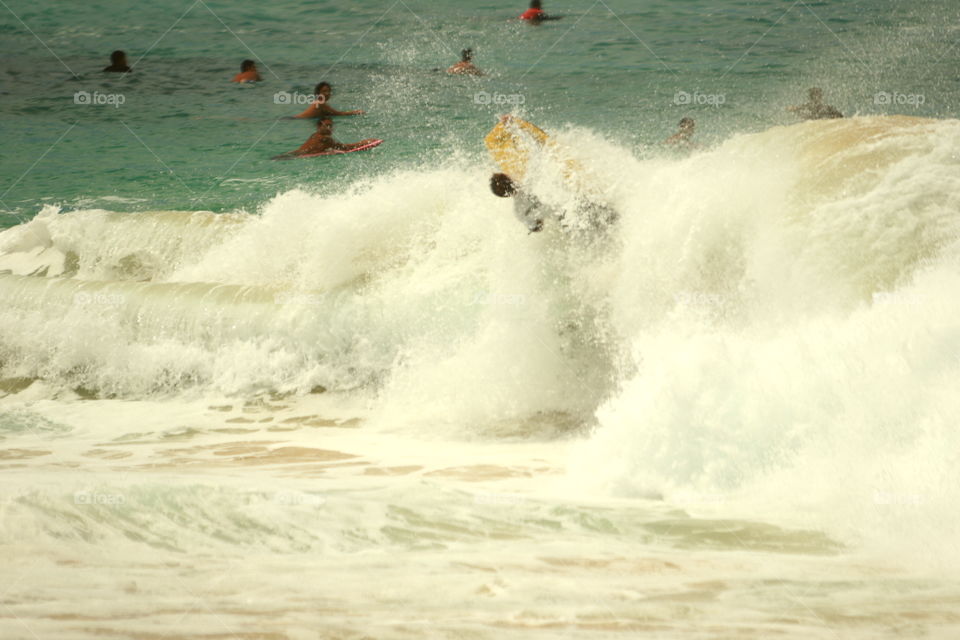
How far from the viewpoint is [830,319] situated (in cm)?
416

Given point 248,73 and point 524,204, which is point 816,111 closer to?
point 524,204

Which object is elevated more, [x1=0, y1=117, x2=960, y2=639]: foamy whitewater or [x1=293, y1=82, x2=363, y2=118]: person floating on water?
[x1=293, y1=82, x2=363, y2=118]: person floating on water

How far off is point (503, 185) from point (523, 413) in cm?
132

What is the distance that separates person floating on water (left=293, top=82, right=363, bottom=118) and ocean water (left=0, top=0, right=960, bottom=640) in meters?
4.03

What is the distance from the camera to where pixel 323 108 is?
1205cm

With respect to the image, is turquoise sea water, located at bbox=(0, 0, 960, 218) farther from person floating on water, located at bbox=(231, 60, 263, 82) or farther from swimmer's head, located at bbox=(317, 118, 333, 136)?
swimmer's head, located at bbox=(317, 118, 333, 136)

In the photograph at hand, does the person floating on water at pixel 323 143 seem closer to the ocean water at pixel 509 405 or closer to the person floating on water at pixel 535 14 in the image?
the ocean water at pixel 509 405

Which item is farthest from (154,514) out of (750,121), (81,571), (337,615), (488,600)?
(750,121)

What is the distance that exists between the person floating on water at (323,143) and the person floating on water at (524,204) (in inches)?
234

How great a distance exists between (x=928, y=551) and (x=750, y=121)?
9092 mm

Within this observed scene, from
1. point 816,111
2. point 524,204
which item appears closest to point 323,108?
point 816,111

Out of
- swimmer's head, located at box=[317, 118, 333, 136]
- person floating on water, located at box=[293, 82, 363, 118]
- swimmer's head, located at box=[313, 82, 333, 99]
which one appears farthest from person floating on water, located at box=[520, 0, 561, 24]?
swimmer's head, located at box=[317, 118, 333, 136]

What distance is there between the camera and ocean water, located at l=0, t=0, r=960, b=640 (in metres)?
2.53

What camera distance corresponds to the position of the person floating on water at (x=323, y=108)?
11922mm
